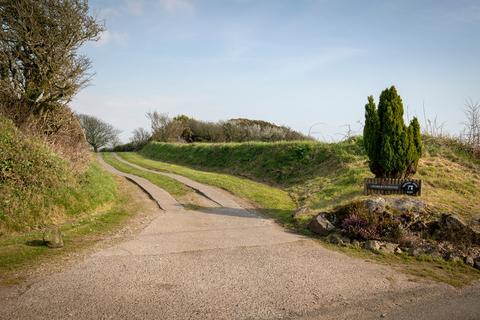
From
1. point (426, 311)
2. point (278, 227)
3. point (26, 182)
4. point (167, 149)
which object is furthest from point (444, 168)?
point (167, 149)

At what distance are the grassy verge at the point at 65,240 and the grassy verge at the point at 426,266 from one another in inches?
238

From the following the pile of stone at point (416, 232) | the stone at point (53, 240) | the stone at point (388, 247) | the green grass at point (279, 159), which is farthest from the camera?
the green grass at point (279, 159)

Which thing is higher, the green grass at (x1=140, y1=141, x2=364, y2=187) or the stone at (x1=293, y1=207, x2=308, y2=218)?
the green grass at (x1=140, y1=141, x2=364, y2=187)

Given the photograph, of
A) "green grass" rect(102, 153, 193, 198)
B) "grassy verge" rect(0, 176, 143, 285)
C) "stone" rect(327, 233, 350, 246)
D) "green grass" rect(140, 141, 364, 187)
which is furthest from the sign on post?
"grassy verge" rect(0, 176, 143, 285)

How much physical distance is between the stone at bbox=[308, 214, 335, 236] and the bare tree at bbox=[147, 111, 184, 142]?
120 feet

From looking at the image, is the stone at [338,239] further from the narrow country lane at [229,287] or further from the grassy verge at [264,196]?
the grassy verge at [264,196]

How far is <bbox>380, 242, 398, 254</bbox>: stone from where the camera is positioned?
8479 mm

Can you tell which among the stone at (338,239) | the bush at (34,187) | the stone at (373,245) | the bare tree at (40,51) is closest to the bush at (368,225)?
the stone at (338,239)

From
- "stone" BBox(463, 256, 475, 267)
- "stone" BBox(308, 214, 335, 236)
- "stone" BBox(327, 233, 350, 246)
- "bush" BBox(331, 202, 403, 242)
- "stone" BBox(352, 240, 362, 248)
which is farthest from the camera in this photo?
"stone" BBox(308, 214, 335, 236)

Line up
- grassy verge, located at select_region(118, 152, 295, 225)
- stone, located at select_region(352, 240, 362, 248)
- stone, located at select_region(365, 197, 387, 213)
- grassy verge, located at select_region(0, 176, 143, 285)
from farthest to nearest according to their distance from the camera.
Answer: grassy verge, located at select_region(118, 152, 295, 225), stone, located at select_region(365, 197, 387, 213), stone, located at select_region(352, 240, 362, 248), grassy verge, located at select_region(0, 176, 143, 285)

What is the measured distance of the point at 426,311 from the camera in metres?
5.46

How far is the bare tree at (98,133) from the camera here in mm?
60031

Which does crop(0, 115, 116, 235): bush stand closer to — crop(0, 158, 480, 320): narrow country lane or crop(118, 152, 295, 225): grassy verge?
crop(0, 158, 480, 320): narrow country lane

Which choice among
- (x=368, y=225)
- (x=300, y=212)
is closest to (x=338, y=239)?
(x=368, y=225)
